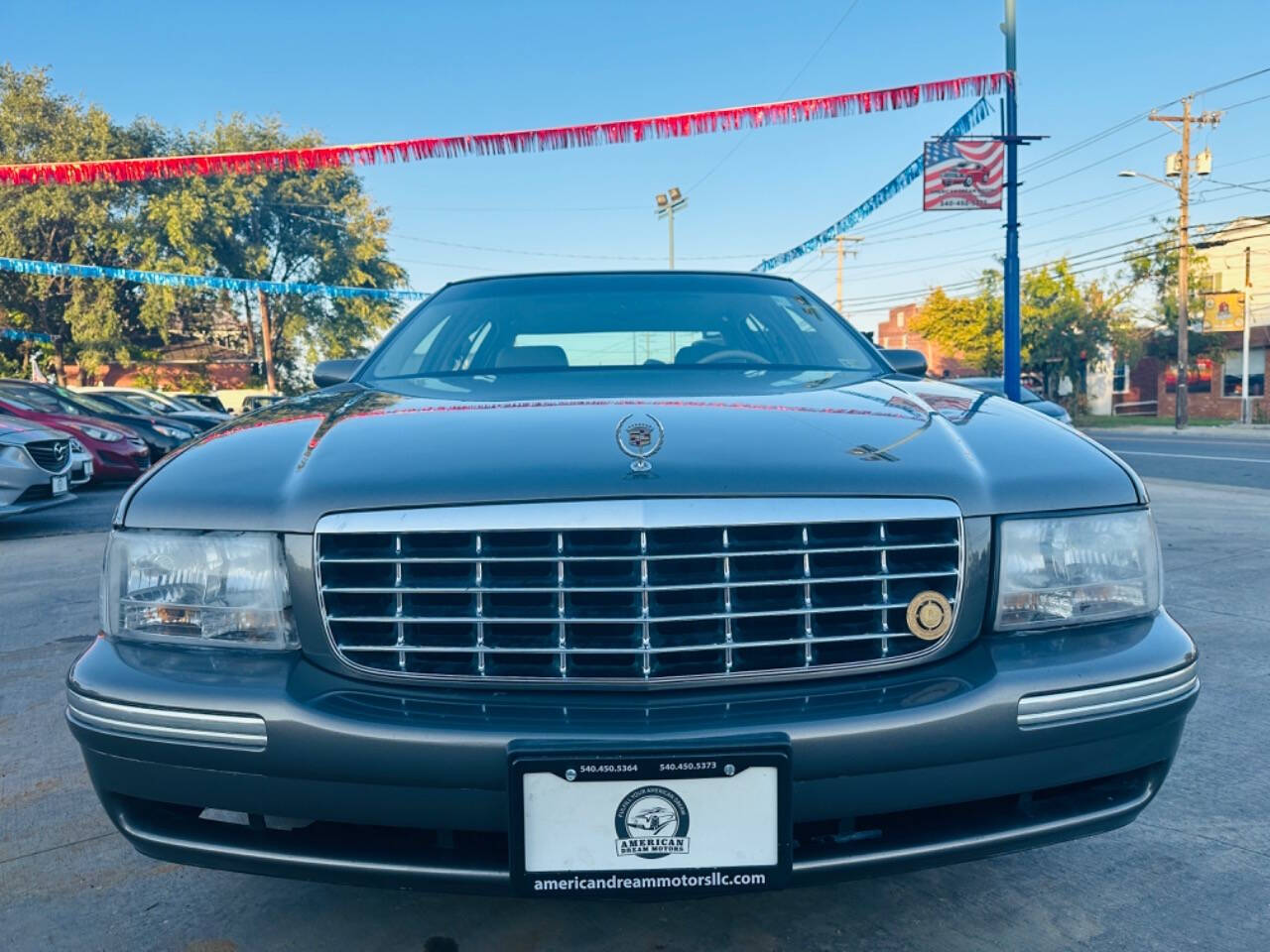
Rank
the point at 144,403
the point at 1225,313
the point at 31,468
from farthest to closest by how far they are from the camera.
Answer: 1. the point at 1225,313
2. the point at 144,403
3. the point at 31,468

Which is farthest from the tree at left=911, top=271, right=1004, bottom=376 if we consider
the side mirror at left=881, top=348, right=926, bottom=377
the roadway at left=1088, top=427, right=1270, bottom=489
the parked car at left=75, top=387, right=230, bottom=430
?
the side mirror at left=881, top=348, right=926, bottom=377

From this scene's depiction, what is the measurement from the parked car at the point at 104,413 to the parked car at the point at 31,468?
436 centimetres

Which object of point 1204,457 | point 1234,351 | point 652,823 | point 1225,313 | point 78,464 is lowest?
point 1204,457

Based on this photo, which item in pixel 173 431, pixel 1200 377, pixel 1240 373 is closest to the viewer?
pixel 173 431

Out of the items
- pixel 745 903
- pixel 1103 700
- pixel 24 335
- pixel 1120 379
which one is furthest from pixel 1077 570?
pixel 1120 379

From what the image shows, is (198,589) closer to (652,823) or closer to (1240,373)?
(652,823)

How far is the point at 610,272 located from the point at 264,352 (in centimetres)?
3425

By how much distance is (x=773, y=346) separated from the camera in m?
2.94

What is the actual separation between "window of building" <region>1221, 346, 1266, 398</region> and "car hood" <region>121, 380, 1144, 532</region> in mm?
39096

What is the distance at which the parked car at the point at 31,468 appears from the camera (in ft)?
23.5

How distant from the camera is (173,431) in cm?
1397

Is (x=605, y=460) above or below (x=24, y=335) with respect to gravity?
below

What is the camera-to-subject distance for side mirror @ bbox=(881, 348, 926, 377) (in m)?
3.00

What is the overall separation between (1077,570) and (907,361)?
1.46 metres
